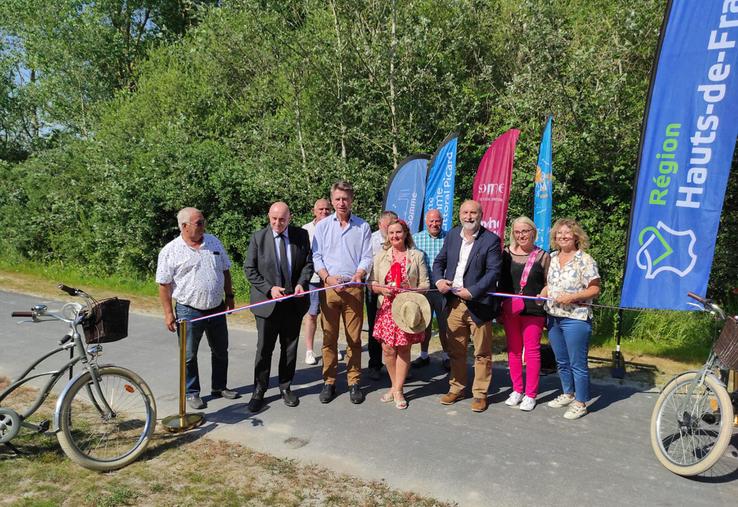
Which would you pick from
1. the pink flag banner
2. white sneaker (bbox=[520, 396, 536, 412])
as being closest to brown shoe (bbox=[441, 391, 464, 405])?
white sneaker (bbox=[520, 396, 536, 412])

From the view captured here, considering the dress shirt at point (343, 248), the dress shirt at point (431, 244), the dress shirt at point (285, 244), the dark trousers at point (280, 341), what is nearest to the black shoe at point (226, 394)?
the dark trousers at point (280, 341)

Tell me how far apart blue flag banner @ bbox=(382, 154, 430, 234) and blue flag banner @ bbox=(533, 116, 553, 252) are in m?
1.94

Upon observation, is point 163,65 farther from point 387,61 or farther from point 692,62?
point 692,62

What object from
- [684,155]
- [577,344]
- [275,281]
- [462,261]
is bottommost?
[577,344]

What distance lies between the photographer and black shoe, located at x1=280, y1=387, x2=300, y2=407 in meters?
5.15

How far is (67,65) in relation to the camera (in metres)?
17.6

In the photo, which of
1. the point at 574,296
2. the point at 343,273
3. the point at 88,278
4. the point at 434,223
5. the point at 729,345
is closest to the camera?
the point at 729,345

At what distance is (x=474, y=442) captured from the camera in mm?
4383

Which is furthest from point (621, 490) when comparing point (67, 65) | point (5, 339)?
point (67, 65)

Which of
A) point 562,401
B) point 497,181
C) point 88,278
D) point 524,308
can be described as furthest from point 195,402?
point 88,278

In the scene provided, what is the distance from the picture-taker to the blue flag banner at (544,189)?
22.9 ft

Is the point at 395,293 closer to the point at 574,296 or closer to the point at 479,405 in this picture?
the point at 479,405

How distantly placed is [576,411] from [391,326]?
71.8 inches

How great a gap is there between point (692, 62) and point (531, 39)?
16.8 ft
